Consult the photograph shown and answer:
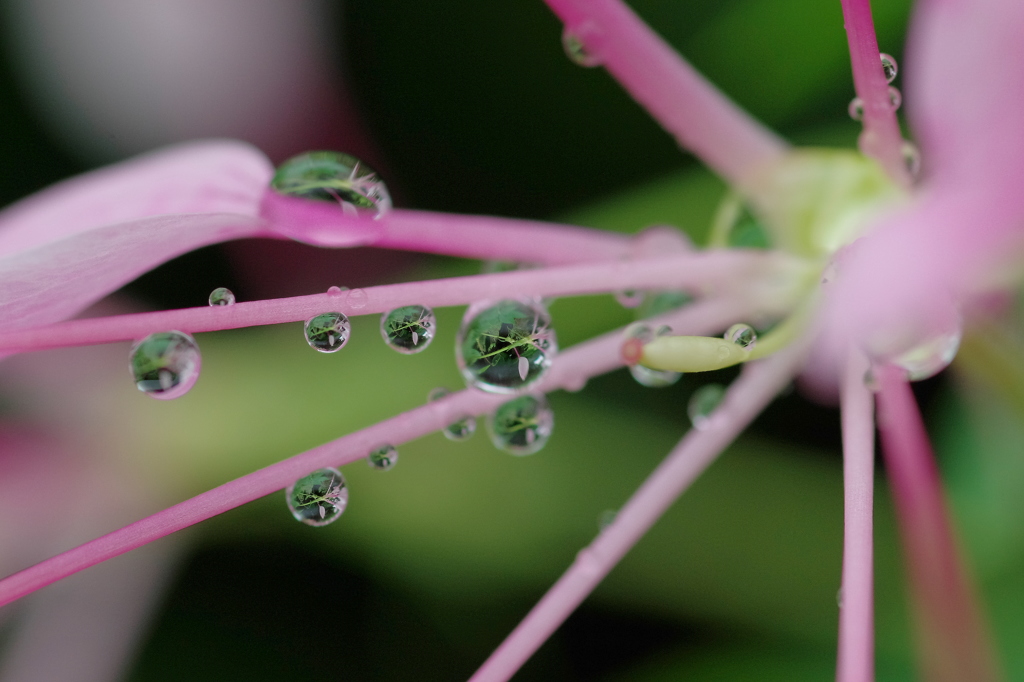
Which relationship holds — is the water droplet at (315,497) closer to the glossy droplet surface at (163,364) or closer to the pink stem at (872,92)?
the glossy droplet surface at (163,364)

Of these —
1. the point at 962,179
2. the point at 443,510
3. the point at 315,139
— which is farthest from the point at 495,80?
the point at 962,179

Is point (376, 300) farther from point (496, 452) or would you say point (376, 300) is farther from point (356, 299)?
point (496, 452)

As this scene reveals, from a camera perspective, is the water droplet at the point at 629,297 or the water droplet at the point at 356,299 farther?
the water droplet at the point at 629,297

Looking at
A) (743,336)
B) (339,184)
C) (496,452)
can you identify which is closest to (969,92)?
(743,336)

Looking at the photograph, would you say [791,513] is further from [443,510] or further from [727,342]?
[727,342]

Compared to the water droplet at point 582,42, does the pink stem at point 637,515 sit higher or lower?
lower

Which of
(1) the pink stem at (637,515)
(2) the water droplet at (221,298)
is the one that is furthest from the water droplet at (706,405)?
(2) the water droplet at (221,298)

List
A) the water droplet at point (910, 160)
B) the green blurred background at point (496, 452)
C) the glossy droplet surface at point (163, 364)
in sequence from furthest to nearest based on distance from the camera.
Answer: the green blurred background at point (496, 452)
the water droplet at point (910, 160)
the glossy droplet surface at point (163, 364)

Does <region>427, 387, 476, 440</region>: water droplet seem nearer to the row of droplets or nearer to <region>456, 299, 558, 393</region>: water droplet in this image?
<region>456, 299, 558, 393</region>: water droplet
